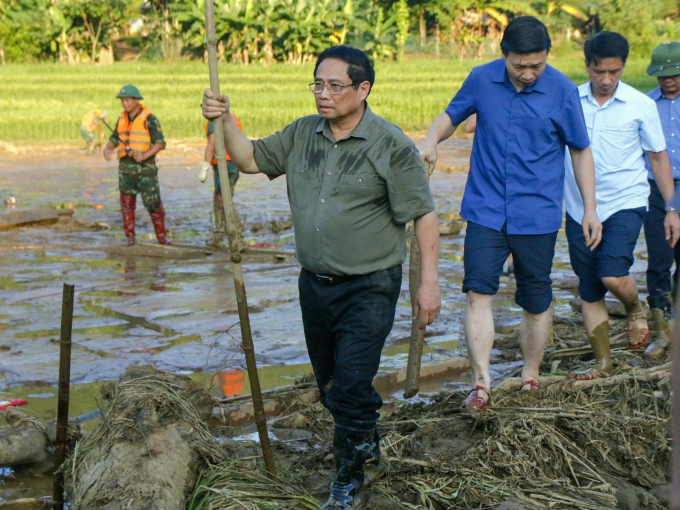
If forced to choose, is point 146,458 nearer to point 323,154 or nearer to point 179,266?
point 323,154

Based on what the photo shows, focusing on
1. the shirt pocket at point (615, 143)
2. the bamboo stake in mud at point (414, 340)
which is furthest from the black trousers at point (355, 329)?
the shirt pocket at point (615, 143)

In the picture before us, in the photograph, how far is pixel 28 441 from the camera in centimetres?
426

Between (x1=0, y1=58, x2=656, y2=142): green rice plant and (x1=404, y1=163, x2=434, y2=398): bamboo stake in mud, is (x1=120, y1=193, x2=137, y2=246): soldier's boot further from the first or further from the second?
(x1=0, y1=58, x2=656, y2=142): green rice plant

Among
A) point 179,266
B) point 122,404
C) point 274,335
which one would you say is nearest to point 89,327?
point 274,335

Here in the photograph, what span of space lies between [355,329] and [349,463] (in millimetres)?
536

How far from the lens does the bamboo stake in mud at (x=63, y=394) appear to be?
3875mm

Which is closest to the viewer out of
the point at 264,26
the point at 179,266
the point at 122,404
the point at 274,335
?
the point at 122,404

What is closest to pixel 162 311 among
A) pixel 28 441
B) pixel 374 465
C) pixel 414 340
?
Answer: pixel 28 441

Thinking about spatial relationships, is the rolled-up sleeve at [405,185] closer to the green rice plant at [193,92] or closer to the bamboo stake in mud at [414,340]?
the bamboo stake in mud at [414,340]

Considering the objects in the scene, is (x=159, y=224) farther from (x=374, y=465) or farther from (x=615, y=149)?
(x=374, y=465)

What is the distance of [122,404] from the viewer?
3.83 metres

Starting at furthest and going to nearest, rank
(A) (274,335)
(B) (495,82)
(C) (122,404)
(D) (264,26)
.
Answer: (D) (264,26), (A) (274,335), (B) (495,82), (C) (122,404)

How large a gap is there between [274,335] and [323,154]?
3143 millimetres

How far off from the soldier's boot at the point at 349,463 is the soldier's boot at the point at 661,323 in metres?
2.73
